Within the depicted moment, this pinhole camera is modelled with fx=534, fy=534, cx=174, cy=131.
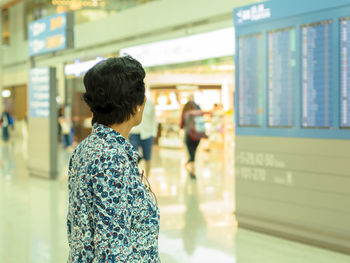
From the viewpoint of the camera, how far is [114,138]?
4.96 feet

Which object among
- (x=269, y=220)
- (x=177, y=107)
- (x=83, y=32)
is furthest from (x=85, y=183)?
(x=177, y=107)

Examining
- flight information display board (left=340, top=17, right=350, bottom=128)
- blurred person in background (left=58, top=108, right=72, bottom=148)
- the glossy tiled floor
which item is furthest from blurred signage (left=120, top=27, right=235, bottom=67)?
blurred person in background (left=58, top=108, right=72, bottom=148)

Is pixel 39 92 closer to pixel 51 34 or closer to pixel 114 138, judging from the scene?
pixel 51 34

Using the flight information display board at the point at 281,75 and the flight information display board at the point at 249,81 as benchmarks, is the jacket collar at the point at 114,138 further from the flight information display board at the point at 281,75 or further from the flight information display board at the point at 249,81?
the flight information display board at the point at 249,81

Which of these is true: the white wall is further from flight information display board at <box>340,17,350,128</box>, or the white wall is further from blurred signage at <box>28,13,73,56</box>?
flight information display board at <box>340,17,350,128</box>

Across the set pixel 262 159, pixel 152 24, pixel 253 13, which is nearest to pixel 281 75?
pixel 253 13

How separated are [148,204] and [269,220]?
403cm

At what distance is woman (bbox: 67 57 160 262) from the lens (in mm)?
1425

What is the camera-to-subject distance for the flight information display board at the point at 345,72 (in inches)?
178

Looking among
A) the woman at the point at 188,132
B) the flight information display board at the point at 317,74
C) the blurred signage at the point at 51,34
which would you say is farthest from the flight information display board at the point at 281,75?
the blurred signage at the point at 51,34

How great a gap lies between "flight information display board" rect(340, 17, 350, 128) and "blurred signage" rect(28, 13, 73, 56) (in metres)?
5.25

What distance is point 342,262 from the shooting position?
4293 millimetres

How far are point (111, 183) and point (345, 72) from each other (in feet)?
11.7

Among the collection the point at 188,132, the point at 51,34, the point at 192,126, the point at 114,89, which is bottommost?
the point at 188,132
